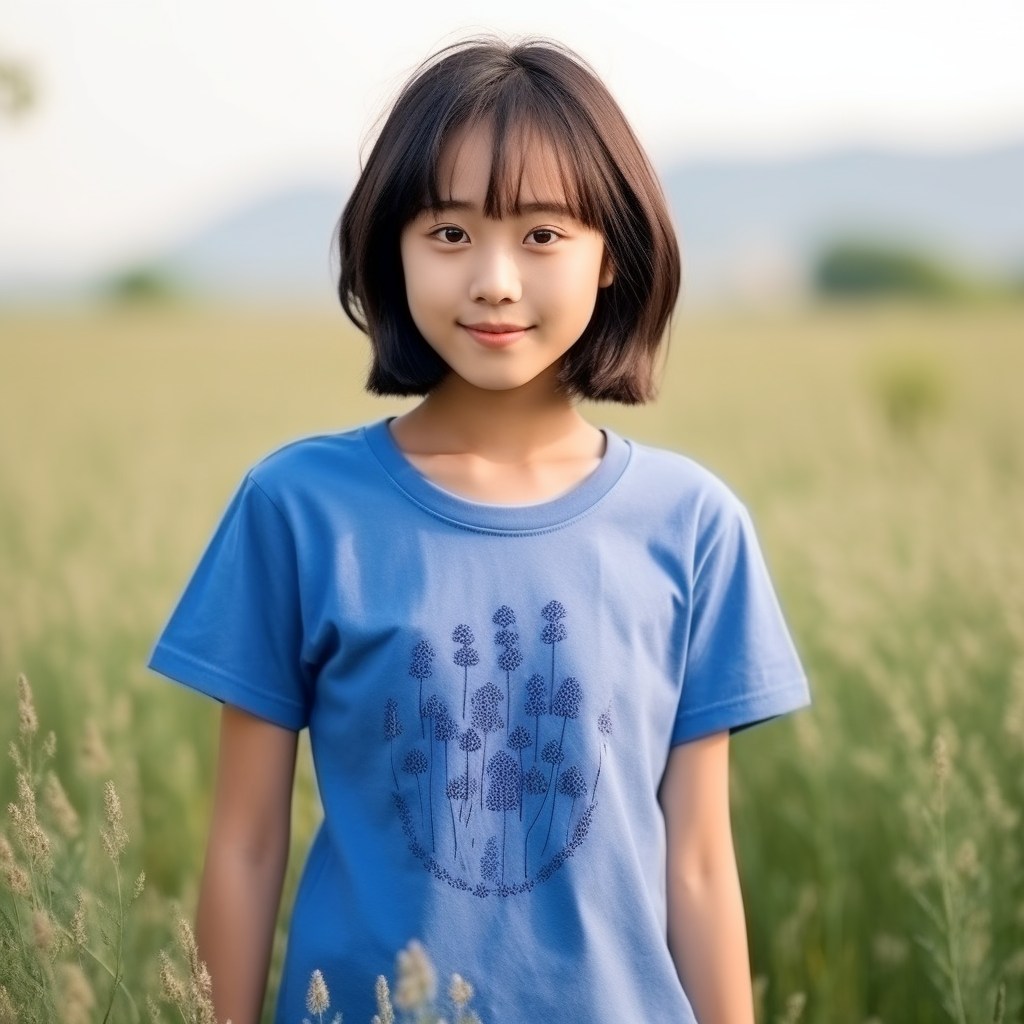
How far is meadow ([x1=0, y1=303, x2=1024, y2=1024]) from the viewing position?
2.05 meters

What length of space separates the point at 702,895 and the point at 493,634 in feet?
1.30

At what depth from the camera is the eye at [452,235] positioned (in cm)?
148

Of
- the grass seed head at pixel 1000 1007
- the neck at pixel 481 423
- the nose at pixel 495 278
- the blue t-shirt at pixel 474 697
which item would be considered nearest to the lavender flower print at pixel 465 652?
the blue t-shirt at pixel 474 697

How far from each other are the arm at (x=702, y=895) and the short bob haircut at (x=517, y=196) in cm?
44

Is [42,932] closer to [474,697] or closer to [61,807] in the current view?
[61,807]

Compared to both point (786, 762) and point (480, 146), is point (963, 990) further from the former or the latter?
point (480, 146)

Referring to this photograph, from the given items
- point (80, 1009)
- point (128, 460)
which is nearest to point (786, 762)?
point (80, 1009)

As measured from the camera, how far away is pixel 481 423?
161cm

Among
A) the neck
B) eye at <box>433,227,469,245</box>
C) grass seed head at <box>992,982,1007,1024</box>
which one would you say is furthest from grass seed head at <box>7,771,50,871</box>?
grass seed head at <box>992,982,1007,1024</box>

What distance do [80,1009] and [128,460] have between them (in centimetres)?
645

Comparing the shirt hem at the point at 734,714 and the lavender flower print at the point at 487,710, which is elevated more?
the lavender flower print at the point at 487,710

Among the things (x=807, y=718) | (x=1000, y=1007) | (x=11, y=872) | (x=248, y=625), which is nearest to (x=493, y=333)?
(x=248, y=625)

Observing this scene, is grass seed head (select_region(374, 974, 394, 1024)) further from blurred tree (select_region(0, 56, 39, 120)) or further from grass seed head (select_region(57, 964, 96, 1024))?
blurred tree (select_region(0, 56, 39, 120))

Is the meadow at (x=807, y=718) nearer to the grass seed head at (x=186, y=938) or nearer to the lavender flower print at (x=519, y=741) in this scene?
the grass seed head at (x=186, y=938)
